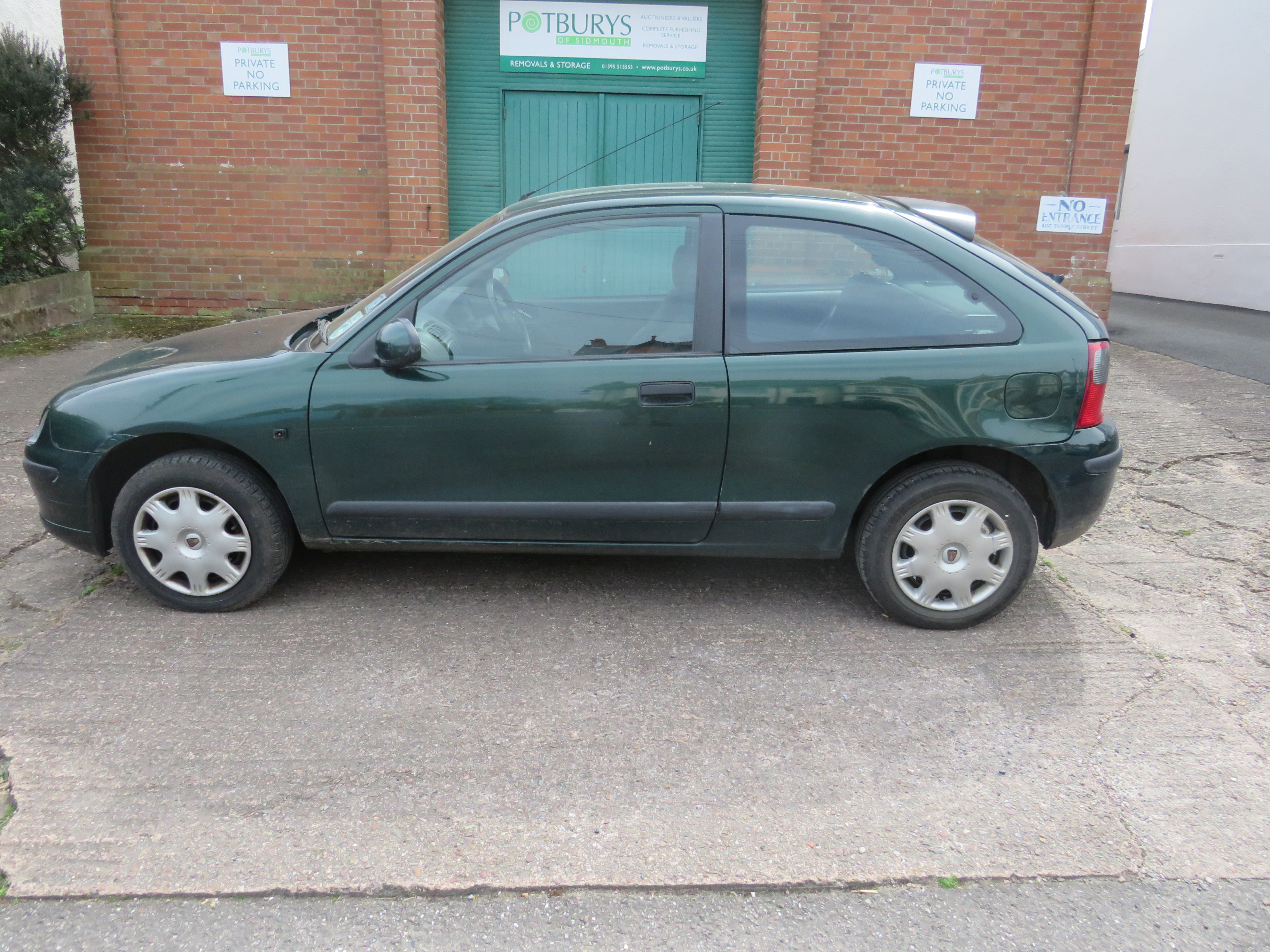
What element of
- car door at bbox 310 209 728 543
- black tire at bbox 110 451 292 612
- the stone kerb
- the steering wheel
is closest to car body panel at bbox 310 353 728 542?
car door at bbox 310 209 728 543

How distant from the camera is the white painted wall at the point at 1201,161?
14078mm

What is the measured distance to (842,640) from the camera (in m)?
3.84

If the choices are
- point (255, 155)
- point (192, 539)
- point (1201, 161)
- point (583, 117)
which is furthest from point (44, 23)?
point (1201, 161)

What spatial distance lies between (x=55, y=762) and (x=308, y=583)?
55.6 inches

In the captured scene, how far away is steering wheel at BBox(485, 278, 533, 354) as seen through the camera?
3.83m

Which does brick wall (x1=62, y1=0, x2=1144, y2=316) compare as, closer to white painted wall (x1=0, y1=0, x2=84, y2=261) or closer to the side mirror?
white painted wall (x1=0, y1=0, x2=84, y2=261)

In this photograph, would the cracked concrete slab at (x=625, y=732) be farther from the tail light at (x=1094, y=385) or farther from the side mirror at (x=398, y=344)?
the side mirror at (x=398, y=344)

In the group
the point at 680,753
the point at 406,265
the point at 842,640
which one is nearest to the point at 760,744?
the point at 680,753

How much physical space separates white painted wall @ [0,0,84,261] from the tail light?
32.5ft

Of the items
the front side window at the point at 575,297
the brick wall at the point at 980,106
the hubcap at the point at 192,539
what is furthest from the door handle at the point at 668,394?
the brick wall at the point at 980,106

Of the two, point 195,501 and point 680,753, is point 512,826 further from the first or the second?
point 195,501

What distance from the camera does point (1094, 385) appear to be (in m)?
3.73

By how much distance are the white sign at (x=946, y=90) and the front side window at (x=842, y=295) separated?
22.4 ft

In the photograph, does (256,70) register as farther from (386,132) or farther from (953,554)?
(953,554)
